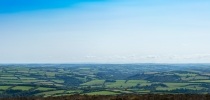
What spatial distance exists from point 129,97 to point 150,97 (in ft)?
12.0

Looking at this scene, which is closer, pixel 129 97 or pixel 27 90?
pixel 129 97

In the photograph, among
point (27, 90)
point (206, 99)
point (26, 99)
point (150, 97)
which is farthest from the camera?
point (27, 90)

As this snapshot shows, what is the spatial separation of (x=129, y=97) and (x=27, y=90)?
118 m

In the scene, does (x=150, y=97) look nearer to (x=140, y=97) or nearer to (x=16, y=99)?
(x=140, y=97)

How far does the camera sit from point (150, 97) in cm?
5178

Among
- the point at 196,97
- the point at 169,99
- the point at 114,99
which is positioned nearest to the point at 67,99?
the point at 114,99

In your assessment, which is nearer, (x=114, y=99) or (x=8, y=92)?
(x=114, y=99)

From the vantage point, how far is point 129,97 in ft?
173

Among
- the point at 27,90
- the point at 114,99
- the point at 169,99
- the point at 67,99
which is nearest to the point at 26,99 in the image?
the point at 67,99

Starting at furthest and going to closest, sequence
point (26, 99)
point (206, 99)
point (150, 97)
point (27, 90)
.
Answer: point (27, 90), point (26, 99), point (150, 97), point (206, 99)

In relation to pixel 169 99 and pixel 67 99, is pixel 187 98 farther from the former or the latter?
pixel 67 99

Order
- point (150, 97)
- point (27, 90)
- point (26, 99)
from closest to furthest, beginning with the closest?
point (150, 97) < point (26, 99) < point (27, 90)

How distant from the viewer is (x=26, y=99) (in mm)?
58438

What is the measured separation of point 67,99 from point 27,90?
113240mm
